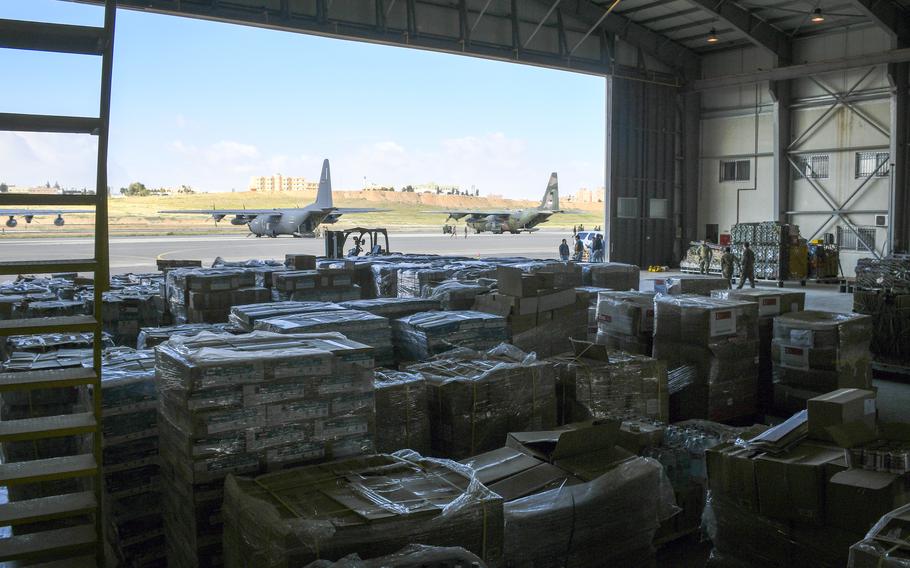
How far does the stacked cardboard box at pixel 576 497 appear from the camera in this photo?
376 centimetres

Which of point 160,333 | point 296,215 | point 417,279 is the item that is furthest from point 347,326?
point 296,215

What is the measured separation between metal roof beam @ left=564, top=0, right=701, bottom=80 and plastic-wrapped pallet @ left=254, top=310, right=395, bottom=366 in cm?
1847

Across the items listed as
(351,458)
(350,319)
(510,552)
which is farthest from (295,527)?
(350,319)

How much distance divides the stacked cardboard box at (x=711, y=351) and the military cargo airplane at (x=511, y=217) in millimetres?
36496

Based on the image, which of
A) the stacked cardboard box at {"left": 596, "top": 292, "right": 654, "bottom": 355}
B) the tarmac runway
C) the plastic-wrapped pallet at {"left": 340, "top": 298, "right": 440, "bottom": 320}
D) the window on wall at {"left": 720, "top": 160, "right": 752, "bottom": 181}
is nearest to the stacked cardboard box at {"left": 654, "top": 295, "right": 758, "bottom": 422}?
the stacked cardboard box at {"left": 596, "top": 292, "right": 654, "bottom": 355}

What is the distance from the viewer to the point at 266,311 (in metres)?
6.45

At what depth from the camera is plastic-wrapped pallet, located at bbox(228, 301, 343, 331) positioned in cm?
632

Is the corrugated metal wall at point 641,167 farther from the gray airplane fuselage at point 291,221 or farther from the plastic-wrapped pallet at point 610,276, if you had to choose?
the gray airplane fuselage at point 291,221

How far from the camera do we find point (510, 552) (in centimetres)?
371

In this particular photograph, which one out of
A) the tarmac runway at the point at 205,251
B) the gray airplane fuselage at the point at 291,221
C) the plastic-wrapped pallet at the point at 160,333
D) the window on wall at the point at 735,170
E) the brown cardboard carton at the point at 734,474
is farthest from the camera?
the gray airplane fuselage at the point at 291,221

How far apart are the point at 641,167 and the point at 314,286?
18814 millimetres

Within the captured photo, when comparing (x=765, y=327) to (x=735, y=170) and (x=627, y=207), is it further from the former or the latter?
(x=735, y=170)

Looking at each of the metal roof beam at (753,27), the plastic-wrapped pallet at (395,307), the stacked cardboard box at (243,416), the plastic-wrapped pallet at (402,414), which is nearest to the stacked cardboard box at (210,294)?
the plastic-wrapped pallet at (395,307)

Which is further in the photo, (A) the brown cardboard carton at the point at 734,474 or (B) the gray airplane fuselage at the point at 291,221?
(B) the gray airplane fuselage at the point at 291,221
